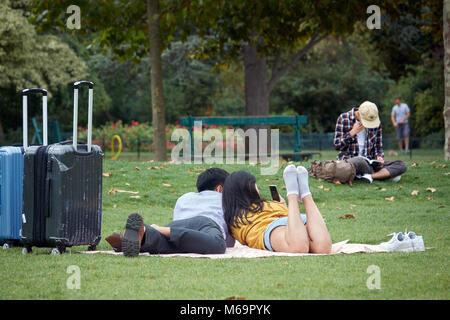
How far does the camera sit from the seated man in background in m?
11.9

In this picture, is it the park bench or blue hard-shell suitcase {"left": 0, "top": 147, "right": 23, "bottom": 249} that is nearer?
blue hard-shell suitcase {"left": 0, "top": 147, "right": 23, "bottom": 249}

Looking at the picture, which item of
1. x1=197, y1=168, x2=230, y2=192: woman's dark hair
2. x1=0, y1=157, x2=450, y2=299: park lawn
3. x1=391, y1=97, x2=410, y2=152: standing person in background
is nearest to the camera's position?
x1=0, y1=157, x2=450, y2=299: park lawn

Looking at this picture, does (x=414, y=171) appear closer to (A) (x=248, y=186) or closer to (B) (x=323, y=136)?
(A) (x=248, y=186)

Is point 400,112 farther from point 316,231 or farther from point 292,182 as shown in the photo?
point 292,182

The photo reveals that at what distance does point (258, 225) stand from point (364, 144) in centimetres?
600

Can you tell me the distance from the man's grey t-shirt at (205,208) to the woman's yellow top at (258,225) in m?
0.18

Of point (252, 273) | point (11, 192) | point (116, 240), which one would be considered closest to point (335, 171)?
point (116, 240)

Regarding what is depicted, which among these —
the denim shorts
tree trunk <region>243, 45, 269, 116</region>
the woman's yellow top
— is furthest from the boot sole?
tree trunk <region>243, 45, 269, 116</region>

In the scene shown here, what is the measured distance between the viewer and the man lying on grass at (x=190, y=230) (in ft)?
20.2

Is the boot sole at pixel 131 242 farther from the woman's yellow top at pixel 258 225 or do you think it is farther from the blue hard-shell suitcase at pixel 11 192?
the blue hard-shell suitcase at pixel 11 192

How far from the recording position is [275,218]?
659 cm

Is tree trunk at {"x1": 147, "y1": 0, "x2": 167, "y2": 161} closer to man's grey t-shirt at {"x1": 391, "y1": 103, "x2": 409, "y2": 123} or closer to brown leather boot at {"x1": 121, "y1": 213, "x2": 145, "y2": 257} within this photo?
brown leather boot at {"x1": 121, "y1": 213, "x2": 145, "y2": 257}

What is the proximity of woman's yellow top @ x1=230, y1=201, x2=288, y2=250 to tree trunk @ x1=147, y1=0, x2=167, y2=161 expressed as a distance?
30.8ft
